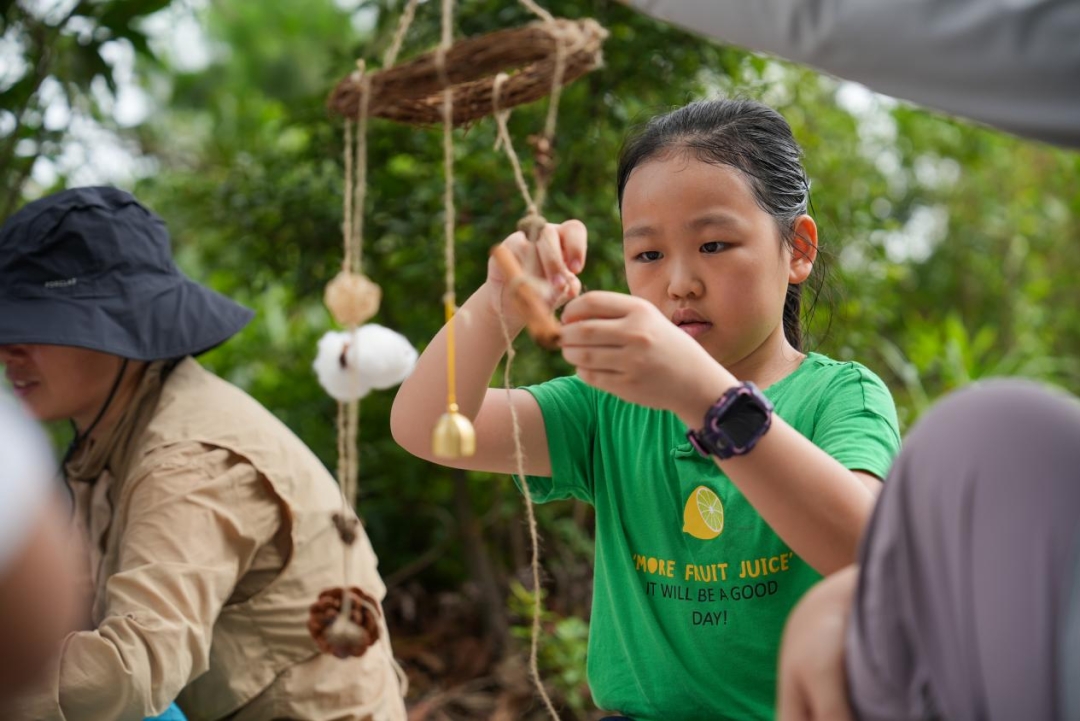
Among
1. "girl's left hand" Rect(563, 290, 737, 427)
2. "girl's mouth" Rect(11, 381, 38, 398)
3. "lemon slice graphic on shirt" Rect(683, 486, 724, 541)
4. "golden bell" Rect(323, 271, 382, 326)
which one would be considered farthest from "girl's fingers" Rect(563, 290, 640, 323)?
"girl's mouth" Rect(11, 381, 38, 398)

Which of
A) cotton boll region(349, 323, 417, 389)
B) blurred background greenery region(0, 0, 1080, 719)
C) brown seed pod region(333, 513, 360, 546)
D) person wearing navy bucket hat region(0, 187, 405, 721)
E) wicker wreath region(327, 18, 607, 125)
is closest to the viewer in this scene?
wicker wreath region(327, 18, 607, 125)

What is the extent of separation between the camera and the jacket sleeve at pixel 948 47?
1059 millimetres

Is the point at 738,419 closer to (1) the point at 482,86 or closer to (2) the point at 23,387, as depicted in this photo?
(1) the point at 482,86

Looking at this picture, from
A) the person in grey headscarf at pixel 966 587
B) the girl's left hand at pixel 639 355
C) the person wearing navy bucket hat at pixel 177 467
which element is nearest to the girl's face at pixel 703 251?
the girl's left hand at pixel 639 355

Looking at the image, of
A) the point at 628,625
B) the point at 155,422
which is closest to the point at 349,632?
the point at 628,625

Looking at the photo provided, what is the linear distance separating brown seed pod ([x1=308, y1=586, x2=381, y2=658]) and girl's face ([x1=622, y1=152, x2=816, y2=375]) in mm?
556

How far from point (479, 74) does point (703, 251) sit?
0.46 meters

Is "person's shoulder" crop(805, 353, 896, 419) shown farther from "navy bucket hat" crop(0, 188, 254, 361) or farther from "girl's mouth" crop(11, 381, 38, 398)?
"girl's mouth" crop(11, 381, 38, 398)

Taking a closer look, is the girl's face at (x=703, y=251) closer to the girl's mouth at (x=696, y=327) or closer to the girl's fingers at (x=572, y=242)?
the girl's mouth at (x=696, y=327)

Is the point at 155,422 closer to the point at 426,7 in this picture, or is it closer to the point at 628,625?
the point at 628,625

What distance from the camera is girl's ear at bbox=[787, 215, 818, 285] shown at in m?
1.71

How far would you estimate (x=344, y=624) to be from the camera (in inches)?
54.6

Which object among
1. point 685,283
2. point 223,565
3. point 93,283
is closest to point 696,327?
point 685,283

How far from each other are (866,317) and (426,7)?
162cm
